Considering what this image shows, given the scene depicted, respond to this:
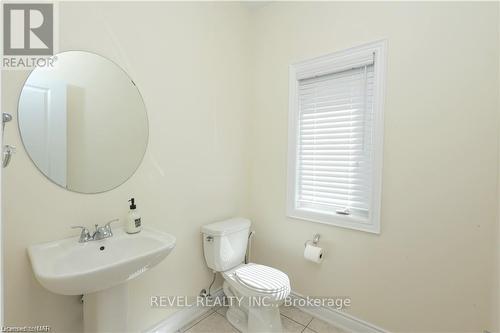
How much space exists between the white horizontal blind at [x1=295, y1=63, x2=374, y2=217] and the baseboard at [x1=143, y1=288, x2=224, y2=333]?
1.11 m

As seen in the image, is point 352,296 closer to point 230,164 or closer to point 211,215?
point 211,215

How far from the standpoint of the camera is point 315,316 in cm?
196

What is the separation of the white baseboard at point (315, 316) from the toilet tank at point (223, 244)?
1.23 ft

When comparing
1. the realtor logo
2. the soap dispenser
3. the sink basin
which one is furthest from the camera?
the soap dispenser

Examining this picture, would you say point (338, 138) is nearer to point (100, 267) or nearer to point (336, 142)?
point (336, 142)

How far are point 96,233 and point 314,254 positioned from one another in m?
1.40

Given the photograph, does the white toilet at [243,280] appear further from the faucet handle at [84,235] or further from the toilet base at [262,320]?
the faucet handle at [84,235]

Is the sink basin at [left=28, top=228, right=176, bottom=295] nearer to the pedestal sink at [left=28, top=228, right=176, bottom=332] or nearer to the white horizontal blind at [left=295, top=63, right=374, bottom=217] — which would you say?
the pedestal sink at [left=28, top=228, right=176, bottom=332]

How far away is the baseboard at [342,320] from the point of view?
1.73 meters

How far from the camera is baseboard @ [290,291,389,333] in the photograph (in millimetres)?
1733

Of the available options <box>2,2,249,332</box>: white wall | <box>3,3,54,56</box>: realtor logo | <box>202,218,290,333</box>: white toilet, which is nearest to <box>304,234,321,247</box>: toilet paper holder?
<box>202,218,290,333</box>: white toilet

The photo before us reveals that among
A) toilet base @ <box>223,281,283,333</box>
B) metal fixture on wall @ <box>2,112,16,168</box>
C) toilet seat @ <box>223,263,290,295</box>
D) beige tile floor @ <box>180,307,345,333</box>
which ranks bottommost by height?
beige tile floor @ <box>180,307,345,333</box>

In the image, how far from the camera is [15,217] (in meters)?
1.18

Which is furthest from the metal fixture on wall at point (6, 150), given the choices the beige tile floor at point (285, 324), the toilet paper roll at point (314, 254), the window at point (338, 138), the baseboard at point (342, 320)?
the baseboard at point (342, 320)
